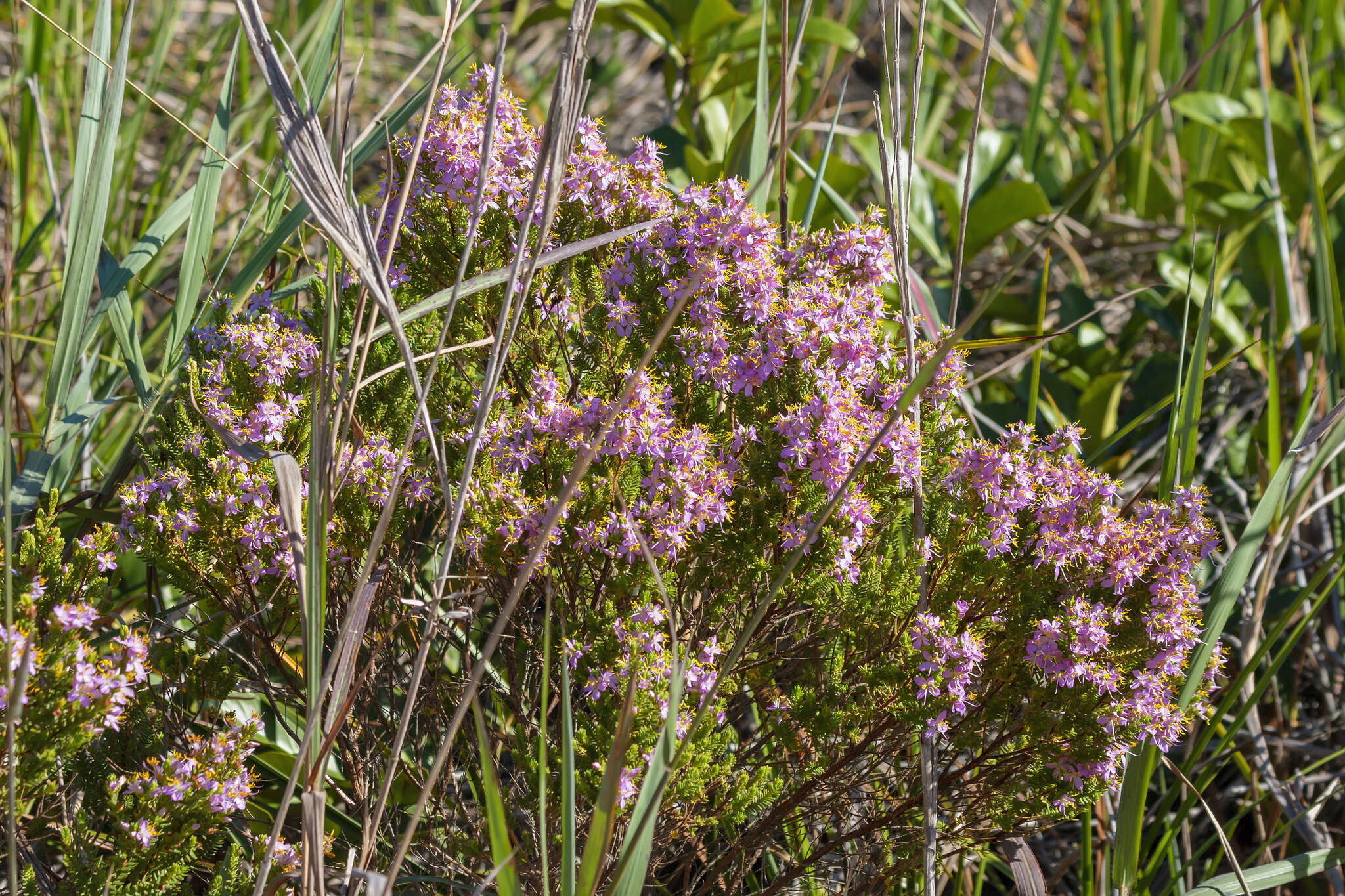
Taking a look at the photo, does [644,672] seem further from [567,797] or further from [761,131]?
[761,131]

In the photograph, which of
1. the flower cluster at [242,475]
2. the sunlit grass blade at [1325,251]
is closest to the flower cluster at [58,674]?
the flower cluster at [242,475]

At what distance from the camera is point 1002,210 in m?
2.70

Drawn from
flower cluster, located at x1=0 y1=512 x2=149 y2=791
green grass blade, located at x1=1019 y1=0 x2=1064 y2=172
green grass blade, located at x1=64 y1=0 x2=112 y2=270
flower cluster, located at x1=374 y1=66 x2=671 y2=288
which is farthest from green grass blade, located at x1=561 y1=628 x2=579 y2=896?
green grass blade, located at x1=1019 y1=0 x2=1064 y2=172

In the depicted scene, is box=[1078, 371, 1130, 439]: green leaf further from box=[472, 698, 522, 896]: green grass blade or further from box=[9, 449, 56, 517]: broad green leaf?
box=[9, 449, 56, 517]: broad green leaf

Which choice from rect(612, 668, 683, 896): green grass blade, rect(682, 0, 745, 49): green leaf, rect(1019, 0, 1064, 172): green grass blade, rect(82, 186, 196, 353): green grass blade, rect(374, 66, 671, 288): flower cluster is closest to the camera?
rect(612, 668, 683, 896): green grass blade

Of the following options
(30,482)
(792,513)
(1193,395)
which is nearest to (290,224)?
(30,482)

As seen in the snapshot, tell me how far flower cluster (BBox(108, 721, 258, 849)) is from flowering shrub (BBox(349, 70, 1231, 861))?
36 cm

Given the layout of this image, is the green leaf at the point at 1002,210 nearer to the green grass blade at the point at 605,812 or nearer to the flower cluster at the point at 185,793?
the green grass blade at the point at 605,812

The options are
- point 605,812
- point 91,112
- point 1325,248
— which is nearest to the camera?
point 605,812

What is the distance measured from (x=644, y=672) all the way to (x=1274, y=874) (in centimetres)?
101

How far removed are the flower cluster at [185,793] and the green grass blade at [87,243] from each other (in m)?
0.65

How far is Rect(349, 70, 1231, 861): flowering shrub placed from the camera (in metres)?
1.30

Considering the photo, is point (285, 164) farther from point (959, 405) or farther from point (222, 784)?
point (959, 405)

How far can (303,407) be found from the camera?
4.84 ft
